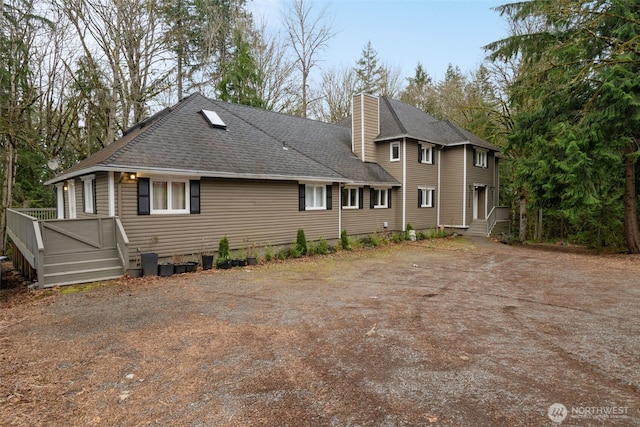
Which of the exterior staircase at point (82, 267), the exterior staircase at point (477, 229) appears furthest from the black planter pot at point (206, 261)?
the exterior staircase at point (477, 229)

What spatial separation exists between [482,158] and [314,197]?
1249 cm

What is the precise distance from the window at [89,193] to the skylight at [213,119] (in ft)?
14.5

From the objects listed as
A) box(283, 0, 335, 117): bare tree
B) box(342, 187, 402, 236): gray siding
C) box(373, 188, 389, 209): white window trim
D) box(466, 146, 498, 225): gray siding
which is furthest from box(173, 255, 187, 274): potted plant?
box(283, 0, 335, 117): bare tree

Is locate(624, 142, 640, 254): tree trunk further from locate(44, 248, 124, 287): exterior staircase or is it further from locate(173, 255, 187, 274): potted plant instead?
locate(44, 248, 124, 287): exterior staircase

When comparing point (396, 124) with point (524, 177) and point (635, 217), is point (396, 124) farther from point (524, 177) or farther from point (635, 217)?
point (635, 217)

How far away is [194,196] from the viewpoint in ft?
34.5

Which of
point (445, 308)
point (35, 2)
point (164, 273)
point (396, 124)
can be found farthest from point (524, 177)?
point (35, 2)

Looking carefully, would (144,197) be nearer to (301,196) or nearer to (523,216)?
(301,196)

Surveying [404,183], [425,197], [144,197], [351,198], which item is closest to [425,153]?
[425,197]

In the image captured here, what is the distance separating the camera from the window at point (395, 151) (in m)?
17.8

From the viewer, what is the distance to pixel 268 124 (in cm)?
1620

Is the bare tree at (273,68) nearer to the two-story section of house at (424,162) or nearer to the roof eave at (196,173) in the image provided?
the two-story section of house at (424,162)

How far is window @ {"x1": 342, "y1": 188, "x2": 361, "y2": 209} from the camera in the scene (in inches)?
619

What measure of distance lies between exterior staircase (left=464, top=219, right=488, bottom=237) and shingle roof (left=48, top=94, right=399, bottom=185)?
5533 millimetres
